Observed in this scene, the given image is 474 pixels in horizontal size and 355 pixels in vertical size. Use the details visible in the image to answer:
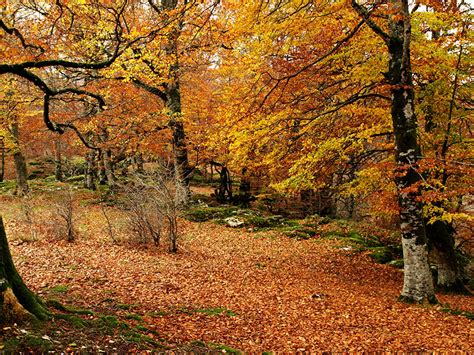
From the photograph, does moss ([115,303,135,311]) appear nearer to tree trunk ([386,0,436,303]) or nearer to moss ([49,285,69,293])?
moss ([49,285,69,293])

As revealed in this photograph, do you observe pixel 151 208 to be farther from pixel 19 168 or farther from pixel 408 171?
pixel 19 168

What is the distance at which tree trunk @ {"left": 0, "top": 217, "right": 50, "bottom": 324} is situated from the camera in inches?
Answer: 150

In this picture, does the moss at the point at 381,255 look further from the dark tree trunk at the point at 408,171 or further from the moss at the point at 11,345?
the moss at the point at 11,345

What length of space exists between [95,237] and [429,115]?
1120 centimetres

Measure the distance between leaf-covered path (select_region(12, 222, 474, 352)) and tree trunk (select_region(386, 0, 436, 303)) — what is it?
1.95ft

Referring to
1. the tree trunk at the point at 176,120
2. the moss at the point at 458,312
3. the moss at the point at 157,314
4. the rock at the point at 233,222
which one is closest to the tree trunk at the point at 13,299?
the moss at the point at 157,314

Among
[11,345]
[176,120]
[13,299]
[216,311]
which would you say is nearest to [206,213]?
[176,120]

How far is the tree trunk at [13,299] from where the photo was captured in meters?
3.81

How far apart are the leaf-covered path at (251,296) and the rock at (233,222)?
398 centimetres

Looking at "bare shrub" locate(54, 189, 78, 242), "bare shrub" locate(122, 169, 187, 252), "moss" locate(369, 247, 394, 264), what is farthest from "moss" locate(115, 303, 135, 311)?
"moss" locate(369, 247, 394, 264)

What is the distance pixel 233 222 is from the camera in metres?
→ 17.0

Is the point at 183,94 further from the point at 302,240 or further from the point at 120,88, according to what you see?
the point at 302,240

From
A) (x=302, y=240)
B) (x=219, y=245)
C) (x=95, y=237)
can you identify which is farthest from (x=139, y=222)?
(x=302, y=240)

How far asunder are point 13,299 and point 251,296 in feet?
17.1
